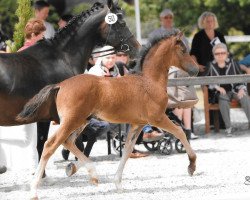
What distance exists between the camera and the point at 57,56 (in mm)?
9070

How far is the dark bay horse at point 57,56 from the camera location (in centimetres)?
858

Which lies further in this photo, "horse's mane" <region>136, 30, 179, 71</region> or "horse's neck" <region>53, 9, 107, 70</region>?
"horse's neck" <region>53, 9, 107, 70</region>

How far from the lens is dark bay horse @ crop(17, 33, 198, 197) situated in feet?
26.3

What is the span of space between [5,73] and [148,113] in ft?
4.97

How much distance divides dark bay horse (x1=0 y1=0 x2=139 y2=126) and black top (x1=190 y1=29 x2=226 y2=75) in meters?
5.30

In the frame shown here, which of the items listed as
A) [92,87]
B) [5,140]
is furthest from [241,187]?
[5,140]

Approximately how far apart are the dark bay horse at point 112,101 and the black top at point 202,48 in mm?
5772

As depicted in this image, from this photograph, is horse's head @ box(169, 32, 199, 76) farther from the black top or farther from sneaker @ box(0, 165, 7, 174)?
the black top

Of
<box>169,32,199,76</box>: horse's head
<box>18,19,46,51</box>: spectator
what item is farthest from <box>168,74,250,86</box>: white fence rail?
<box>169,32,199,76</box>: horse's head

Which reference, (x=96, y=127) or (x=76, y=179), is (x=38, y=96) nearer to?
(x=76, y=179)

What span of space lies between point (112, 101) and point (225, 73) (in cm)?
604

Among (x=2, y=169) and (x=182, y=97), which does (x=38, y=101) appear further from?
(x=182, y=97)

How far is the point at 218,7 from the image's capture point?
23516 millimetres

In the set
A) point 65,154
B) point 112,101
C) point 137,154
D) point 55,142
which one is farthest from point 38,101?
point 137,154
